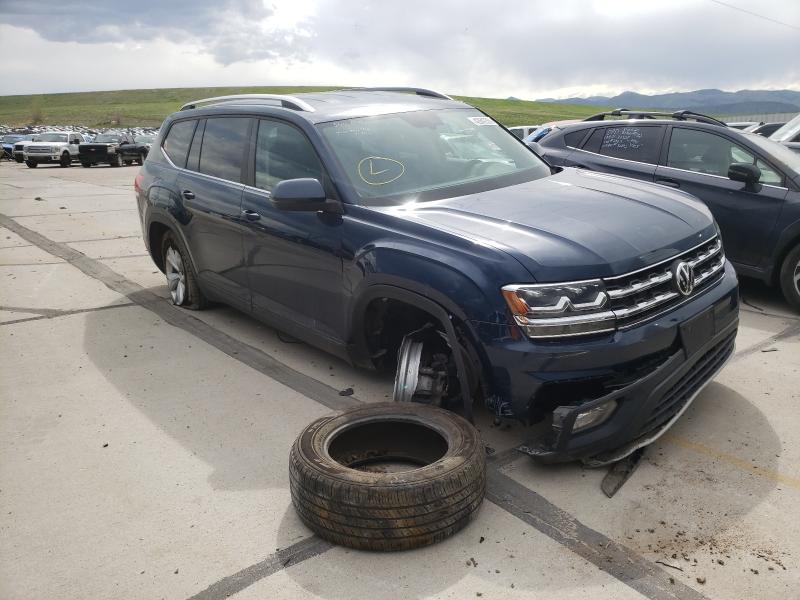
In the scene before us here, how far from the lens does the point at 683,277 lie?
140 inches

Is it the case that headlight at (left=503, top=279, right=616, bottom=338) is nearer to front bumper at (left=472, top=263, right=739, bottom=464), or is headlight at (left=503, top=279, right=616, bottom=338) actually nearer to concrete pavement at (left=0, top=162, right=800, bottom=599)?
front bumper at (left=472, top=263, right=739, bottom=464)

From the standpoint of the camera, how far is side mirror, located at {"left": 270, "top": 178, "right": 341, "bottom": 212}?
3.97 m


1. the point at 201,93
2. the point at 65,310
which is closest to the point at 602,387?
the point at 65,310

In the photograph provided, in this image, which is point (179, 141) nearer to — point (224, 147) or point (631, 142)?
point (224, 147)

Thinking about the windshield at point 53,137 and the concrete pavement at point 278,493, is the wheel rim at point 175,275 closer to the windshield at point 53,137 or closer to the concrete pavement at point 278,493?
the concrete pavement at point 278,493

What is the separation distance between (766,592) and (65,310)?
238 inches

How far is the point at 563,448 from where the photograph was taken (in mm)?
3205

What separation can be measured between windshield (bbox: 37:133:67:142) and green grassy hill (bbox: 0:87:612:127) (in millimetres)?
71491

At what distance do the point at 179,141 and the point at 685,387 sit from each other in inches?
181

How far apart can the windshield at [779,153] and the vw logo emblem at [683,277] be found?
331 centimetres

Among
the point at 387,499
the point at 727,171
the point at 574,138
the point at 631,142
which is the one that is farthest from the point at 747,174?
the point at 387,499

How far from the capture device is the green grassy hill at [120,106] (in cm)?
10789

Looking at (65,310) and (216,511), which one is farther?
(65,310)

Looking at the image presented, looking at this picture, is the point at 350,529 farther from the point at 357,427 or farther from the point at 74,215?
the point at 74,215
